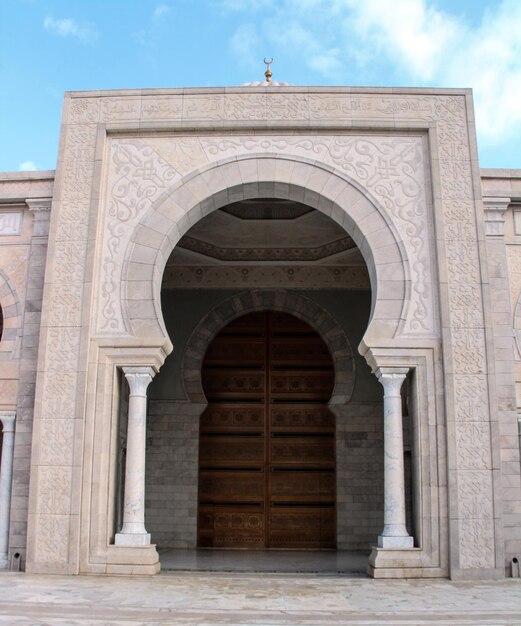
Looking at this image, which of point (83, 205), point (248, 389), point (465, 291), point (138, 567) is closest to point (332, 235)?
point (248, 389)

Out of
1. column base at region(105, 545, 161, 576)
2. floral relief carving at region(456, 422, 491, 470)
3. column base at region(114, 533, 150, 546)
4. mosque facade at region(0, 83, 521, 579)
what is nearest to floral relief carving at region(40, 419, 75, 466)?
mosque facade at region(0, 83, 521, 579)

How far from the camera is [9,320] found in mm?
9266

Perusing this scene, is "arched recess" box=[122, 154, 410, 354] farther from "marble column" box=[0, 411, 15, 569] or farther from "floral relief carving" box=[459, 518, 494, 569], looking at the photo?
"floral relief carving" box=[459, 518, 494, 569]

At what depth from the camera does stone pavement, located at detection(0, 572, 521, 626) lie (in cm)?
585

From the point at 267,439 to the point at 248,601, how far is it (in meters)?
5.81

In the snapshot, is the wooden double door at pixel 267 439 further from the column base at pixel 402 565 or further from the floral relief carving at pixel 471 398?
the floral relief carving at pixel 471 398

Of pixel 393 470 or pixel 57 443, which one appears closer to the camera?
pixel 393 470

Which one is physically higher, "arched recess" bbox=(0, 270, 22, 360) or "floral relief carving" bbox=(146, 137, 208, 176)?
"floral relief carving" bbox=(146, 137, 208, 176)

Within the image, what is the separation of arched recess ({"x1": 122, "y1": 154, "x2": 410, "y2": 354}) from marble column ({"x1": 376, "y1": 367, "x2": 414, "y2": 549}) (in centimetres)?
59

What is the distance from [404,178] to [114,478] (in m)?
4.95

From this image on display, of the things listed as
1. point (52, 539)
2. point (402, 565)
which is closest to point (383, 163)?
point (402, 565)

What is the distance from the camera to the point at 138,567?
813 cm

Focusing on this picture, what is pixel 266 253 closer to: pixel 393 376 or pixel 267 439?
pixel 267 439

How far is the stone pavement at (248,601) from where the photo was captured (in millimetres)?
5848
